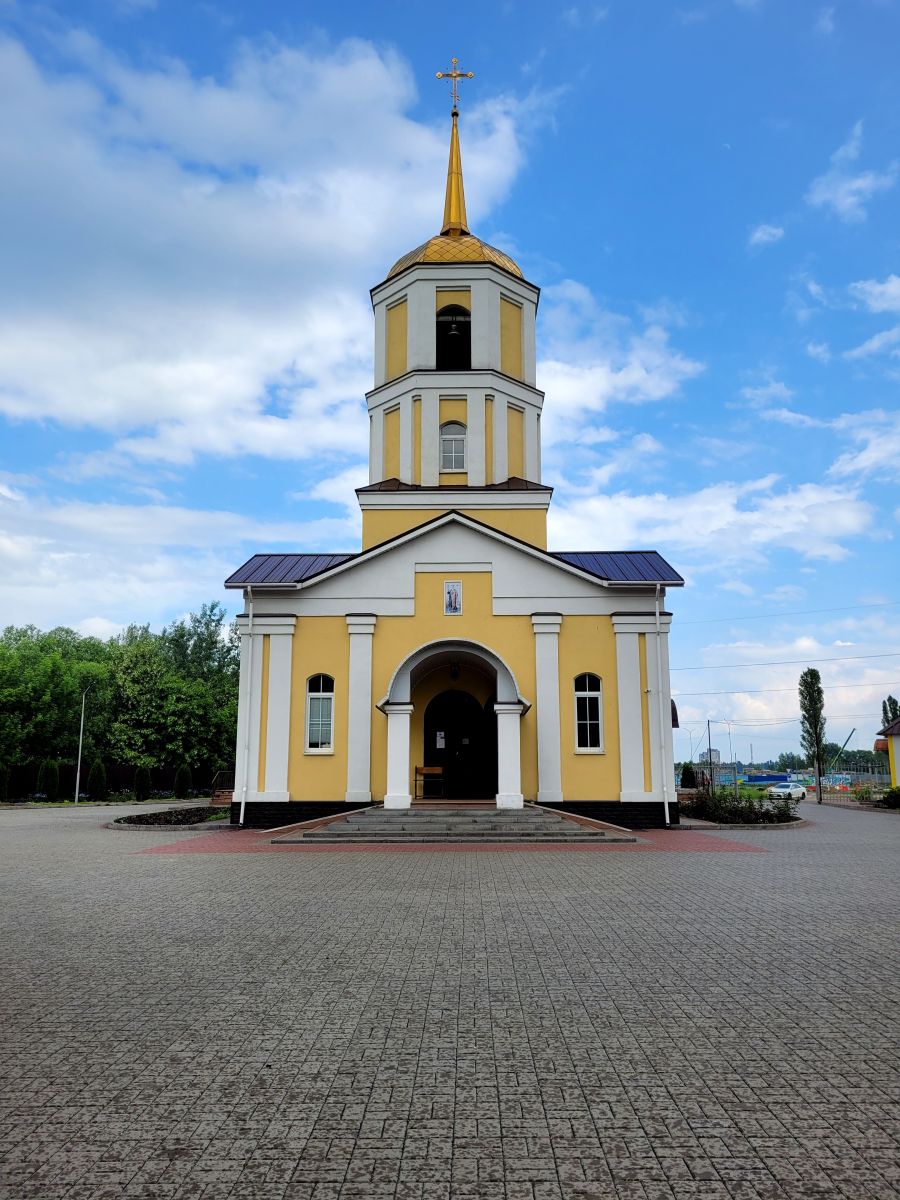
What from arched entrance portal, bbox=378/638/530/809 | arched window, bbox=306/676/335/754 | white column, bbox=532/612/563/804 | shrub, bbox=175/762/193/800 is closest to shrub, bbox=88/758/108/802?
shrub, bbox=175/762/193/800

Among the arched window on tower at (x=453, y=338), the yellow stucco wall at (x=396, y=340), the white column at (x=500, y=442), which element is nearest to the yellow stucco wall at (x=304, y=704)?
the white column at (x=500, y=442)

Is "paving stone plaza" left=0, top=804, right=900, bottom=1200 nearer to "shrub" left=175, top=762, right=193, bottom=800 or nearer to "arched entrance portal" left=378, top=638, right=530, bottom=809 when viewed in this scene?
"arched entrance portal" left=378, top=638, right=530, bottom=809

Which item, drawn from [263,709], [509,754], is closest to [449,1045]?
[509,754]

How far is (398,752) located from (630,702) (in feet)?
18.2

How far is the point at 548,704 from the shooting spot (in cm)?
2033

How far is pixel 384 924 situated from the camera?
833cm

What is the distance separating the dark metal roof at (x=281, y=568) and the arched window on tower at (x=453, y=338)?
648 cm

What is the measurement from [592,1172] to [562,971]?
3.19 m

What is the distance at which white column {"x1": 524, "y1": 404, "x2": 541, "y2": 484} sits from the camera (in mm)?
24359

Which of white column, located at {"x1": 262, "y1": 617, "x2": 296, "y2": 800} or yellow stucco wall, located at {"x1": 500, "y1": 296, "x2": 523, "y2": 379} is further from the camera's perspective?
yellow stucco wall, located at {"x1": 500, "y1": 296, "x2": 523, "y2": 379}

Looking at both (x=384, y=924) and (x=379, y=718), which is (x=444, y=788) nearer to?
(x=379, y=718)

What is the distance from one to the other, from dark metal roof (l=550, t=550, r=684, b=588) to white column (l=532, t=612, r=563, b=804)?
164 cm

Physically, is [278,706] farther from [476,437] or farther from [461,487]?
[476,437]

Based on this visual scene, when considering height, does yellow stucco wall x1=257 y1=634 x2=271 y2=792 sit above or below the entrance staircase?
above
